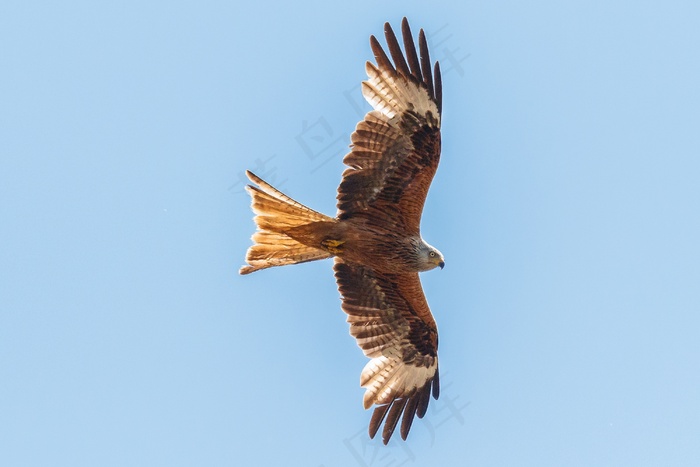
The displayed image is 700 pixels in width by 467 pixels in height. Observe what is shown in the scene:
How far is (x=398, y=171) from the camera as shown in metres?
11.5

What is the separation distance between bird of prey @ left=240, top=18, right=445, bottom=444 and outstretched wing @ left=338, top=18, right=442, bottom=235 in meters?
0.01

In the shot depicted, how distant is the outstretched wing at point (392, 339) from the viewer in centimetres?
1231

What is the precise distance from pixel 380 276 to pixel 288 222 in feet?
4.70

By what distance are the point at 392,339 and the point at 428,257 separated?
1356 mm

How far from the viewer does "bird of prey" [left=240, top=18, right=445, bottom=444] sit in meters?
11.4

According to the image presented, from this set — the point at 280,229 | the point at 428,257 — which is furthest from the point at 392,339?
the point at 280,229

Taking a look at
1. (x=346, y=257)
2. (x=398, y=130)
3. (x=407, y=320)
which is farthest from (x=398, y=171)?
(x=407, y=320)

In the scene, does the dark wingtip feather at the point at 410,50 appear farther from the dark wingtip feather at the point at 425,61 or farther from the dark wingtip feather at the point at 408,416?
the dark wingtip feather at the point at 408,416

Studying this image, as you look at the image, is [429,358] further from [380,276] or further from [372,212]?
[372,212]

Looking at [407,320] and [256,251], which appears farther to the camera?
[407,320]

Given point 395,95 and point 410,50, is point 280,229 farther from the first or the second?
point 410,50

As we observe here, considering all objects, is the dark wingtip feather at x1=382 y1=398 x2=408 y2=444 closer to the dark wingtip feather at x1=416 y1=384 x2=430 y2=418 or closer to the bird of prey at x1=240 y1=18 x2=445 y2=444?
the bird of prey at x1=240 y1=18 x2=445 y2=444

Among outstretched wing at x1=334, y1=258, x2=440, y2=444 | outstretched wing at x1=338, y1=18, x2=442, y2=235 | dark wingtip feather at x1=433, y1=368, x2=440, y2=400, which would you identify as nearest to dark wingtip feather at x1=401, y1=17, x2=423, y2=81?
outstretched wing at x1=338, y1=18, x2=442, y2=235

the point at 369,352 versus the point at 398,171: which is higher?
A: the point at 398,171
